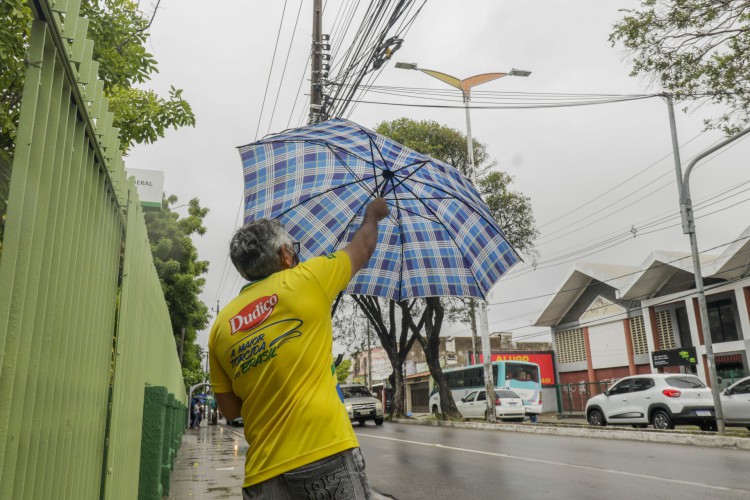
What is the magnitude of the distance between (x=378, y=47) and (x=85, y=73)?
852 cm

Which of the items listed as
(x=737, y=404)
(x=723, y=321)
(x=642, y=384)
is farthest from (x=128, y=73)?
(x=723, y=321)

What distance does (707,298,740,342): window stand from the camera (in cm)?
2653

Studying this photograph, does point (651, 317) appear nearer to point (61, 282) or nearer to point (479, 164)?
point (479, 164)

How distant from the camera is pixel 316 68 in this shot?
13180mm

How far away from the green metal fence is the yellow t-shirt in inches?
22.0

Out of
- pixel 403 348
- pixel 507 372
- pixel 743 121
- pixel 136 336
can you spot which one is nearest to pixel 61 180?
pixel 136 336

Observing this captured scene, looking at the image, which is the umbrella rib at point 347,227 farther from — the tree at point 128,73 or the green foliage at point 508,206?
the green foliage at point 508,206

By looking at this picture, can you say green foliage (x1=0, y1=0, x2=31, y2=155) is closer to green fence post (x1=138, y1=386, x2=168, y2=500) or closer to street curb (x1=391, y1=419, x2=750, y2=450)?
green fence post (x1=138, y1=386, x2=168, y2=500)

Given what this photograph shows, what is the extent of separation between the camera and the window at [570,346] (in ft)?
114

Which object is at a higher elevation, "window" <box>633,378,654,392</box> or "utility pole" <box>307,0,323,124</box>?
"utility pole" <box>307,0,323,124</box>

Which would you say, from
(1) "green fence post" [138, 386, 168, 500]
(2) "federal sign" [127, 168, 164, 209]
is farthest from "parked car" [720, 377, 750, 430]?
(1) "green fence post" [138, 386, 168, 500]

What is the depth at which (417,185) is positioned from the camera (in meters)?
4.22

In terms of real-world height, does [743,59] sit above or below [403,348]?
above

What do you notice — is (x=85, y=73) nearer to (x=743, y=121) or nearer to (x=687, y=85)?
(x=687, y=85)
